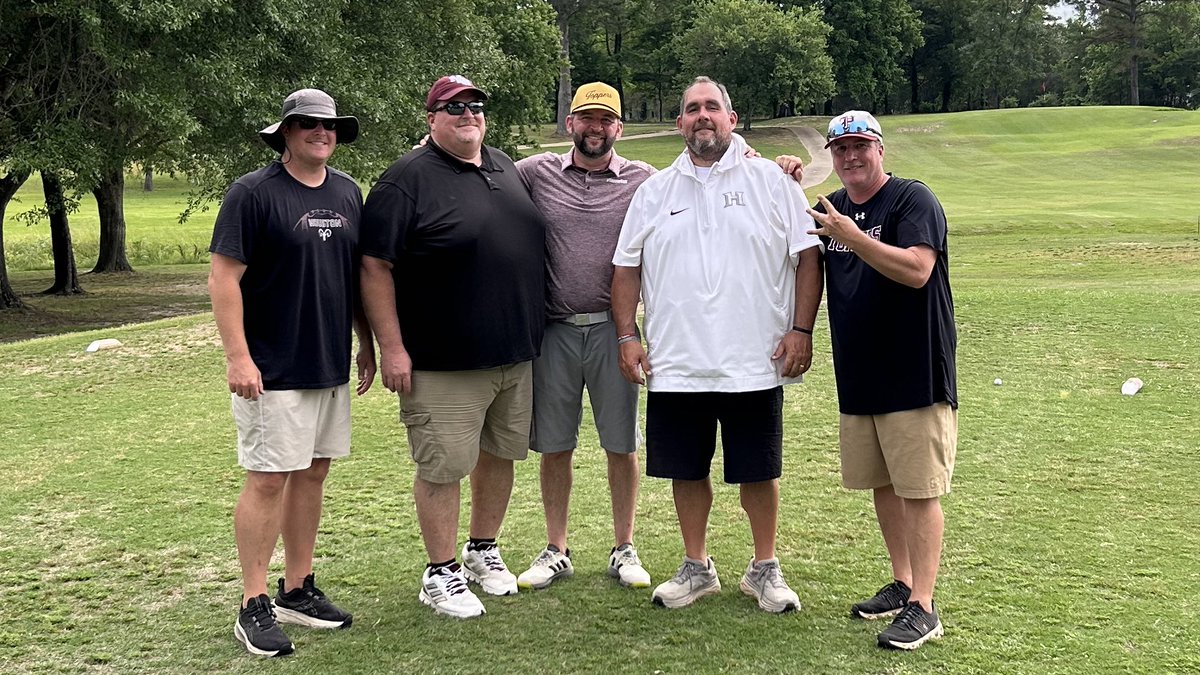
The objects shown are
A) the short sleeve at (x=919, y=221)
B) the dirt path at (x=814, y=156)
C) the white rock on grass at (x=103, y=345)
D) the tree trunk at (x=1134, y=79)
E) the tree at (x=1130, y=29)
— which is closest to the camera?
the short sleeve at (x=919, y=221)

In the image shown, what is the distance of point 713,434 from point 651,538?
1.01 meters

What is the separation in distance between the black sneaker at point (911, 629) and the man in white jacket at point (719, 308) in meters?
0.45

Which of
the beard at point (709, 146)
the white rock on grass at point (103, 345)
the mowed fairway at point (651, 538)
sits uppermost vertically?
the beard at point (709, 146)

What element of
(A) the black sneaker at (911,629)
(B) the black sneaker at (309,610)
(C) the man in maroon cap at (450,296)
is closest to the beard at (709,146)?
(C) the man in maroon cap at (450,296)

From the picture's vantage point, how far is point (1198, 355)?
8.95 meters

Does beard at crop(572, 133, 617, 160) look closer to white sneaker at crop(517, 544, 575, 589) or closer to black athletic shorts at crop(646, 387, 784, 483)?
black athletic shorts at crop(646, 387, 784, 483)

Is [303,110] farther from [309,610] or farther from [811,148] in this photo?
[811,148]

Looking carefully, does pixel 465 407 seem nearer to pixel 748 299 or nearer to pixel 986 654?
pixel 748 299

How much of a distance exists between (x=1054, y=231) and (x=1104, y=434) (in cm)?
1787

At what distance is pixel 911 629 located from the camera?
386cm

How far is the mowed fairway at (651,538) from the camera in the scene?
3879 mm

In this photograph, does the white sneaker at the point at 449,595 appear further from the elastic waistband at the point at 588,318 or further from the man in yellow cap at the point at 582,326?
the elastic waistband at the point at 588,318

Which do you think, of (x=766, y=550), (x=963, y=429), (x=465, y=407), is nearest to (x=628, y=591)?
(x=766, y=550)

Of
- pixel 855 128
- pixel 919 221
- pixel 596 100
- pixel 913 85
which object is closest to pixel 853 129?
pixel 855 128
